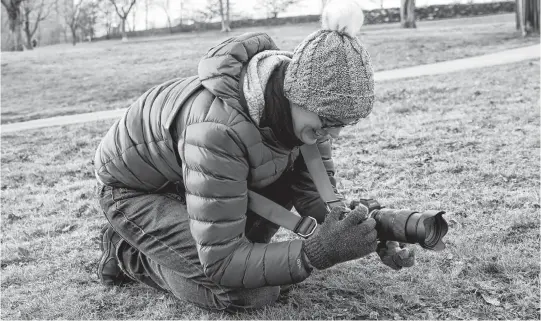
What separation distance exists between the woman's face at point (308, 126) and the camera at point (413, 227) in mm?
441

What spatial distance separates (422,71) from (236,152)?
9.97m

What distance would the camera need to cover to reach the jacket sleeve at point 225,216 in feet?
7.96

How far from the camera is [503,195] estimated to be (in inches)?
164

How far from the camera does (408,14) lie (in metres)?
26.3

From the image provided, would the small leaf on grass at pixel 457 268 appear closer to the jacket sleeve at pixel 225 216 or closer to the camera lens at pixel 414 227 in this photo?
the camera lens at pixel 414 227

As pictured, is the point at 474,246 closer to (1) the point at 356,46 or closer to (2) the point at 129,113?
(1) the point at 356,46

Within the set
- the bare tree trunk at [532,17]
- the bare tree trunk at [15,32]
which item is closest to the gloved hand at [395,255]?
the bare tree trunk at [532,17]

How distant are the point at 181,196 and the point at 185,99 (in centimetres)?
63

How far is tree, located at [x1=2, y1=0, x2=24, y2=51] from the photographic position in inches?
1064

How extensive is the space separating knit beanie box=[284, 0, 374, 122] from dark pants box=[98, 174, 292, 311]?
0.86m

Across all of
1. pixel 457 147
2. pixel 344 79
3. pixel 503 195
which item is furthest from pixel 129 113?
pixel 457 147

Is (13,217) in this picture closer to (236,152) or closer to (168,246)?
(168,246)

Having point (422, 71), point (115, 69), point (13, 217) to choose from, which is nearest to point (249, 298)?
point (13, 217)

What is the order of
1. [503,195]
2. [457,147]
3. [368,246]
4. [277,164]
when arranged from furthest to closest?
[457,147], [503,195], [277,164], [368,246]
